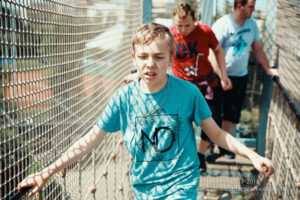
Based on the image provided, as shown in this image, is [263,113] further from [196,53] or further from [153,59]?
[153,59]

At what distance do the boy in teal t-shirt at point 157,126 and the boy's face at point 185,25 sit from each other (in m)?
1.11

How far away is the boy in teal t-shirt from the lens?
4.57ft

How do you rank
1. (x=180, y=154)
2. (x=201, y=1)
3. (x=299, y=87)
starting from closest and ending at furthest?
(x=180, y=154) < (x=299, y=87) < (x=201, y=1)

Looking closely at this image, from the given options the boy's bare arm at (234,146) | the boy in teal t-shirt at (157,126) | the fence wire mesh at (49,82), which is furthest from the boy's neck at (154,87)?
the fence wire mesh at (49,82)

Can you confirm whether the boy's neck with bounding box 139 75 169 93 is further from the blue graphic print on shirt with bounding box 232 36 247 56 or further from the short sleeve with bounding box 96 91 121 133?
the blue graphic print on shirt with bounding box 232 36 247 56

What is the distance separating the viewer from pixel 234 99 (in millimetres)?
3275

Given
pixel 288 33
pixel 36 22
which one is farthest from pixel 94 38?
pixel 288 33

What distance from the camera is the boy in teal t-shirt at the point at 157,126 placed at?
139 centimetres

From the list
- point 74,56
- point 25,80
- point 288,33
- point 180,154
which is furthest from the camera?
point 288,33

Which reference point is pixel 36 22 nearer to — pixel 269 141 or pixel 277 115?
pixel 277 115

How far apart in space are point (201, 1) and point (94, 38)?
5.30 feet

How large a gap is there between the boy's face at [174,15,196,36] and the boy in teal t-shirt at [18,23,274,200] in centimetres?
111

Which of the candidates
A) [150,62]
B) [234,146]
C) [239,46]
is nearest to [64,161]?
[150,62]

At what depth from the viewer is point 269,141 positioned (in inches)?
128
